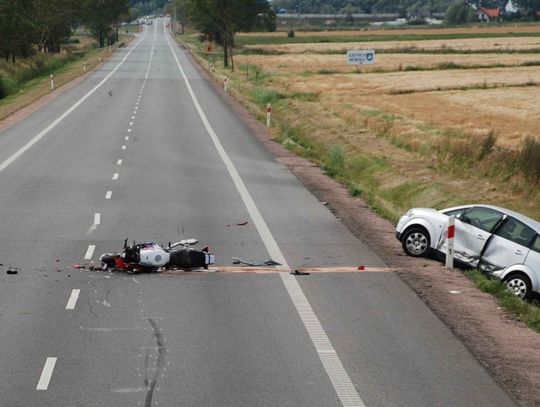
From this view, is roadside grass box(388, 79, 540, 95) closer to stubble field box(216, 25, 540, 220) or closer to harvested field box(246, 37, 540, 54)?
stubble field box(216, 25, 540, 220)

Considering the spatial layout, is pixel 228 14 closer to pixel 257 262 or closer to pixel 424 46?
pixel 424 46

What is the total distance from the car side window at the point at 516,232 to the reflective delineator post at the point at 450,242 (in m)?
0.86

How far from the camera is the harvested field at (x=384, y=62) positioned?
295 feet

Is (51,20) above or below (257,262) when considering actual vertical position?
below

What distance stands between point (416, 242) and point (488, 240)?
1.54m

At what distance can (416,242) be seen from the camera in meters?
18.2

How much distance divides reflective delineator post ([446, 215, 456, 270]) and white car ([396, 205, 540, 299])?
58 centimetres

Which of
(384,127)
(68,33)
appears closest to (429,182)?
(384,127)

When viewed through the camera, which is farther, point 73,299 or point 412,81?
point 412,81

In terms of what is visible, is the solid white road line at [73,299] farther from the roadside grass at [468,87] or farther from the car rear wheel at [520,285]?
the roadside grass at [468,87]

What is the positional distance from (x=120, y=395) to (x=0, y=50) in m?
90.7

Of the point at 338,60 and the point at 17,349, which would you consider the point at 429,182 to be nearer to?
the point at 17,349

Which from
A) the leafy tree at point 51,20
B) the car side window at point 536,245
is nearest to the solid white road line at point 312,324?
the car side window at point 536,245

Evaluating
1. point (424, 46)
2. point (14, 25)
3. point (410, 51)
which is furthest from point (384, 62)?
point (14, 25)
